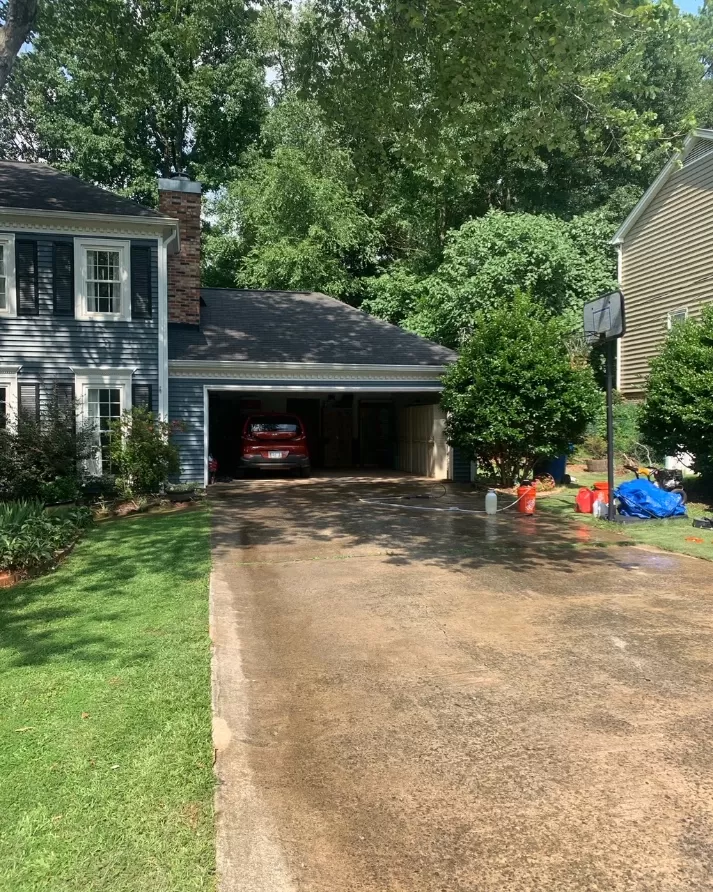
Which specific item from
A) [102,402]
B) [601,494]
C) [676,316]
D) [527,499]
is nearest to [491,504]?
[527,499]

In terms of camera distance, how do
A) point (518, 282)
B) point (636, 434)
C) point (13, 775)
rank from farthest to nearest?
point (518, 282) → point (636, 434) → point (13, 775)

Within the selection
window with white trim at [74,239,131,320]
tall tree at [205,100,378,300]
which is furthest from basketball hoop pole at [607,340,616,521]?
tall tree at [205,100,378,300]

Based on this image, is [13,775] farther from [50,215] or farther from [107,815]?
[50,215]

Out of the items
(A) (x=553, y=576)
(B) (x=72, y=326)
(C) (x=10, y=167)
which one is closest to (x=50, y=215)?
(B) (x=72, y=326)

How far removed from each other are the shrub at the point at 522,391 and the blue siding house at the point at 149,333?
2.65 metres

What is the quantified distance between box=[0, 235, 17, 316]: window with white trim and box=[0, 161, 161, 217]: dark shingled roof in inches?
28.4

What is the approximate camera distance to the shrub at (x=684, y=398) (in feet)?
41.5

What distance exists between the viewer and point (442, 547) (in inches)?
359

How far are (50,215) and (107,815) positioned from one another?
13911mm

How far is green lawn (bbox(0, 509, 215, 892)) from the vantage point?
2.71 metres

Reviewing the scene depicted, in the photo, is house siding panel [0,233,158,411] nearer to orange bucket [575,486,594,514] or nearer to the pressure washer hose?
the pressure washer hose

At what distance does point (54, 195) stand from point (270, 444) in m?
7.37

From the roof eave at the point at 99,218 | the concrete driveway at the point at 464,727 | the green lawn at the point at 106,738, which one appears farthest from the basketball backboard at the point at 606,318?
the roof eave at the point at 99,218

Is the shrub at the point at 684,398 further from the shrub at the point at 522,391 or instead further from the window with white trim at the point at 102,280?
the window with white trim at the point at 102,280
